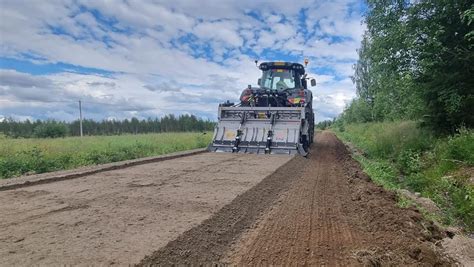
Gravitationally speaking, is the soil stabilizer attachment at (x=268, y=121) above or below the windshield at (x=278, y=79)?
below

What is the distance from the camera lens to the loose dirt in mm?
3502

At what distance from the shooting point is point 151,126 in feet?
223

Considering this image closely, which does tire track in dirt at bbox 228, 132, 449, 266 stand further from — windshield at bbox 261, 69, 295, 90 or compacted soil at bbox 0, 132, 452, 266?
windshield at bbox 261, 69, 295, 90

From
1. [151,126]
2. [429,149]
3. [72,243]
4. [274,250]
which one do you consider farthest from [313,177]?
[151,126]

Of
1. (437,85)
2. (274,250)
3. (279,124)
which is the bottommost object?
(274,250)

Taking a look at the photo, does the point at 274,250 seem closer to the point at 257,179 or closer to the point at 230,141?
the point at 257,179

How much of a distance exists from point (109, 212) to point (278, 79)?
1187 cm

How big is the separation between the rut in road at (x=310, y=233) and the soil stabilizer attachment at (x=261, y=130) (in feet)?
18.9

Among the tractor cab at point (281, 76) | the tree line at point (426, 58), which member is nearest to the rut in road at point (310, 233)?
the tree line at point (426, 58)

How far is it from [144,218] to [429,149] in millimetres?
9172

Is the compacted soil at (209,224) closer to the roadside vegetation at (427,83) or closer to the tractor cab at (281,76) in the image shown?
the roadside vegetation at (427,83)

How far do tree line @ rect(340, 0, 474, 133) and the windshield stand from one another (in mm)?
3789

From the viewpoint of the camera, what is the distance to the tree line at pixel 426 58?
32.6 feet

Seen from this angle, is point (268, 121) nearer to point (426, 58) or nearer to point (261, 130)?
point (261, 130)
